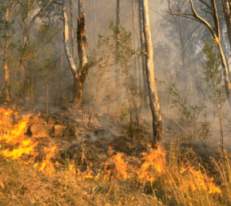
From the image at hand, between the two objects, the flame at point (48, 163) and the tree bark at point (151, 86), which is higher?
the tree bark at point (151, 86)

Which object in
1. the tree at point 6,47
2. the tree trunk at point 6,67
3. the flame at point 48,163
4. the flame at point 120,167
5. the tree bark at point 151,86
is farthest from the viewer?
the tree at point 6,47

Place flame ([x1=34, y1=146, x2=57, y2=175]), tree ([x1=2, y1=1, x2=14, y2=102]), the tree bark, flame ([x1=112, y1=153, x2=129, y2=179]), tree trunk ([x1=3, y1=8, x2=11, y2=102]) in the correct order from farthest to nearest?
tree ([x1=2, y1=1, x2=14, y2=102]), tree trunk ([x1=3, y1=8, x2=11, y2=102]), the tree bark, flame ([x1=112, y1=153, x2=129, y2=179]), flame ([x1=34, y1=146, x2=57, y2=175])

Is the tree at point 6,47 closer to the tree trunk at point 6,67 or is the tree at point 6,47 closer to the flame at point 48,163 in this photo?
the tree trunk at point 6,67

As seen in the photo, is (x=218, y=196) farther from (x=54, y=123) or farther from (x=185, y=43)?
(x=185, y=43)

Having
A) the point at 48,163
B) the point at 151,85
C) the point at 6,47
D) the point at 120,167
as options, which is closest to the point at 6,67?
the point at 6,47

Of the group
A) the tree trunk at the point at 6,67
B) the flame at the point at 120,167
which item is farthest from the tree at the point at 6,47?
the flame at the point at 120,167

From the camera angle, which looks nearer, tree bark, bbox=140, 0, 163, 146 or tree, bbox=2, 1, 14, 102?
tree bark, bbox=140, 0, 163, 146

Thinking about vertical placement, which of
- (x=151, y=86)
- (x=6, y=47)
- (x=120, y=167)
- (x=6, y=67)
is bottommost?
(x=120, y=167)

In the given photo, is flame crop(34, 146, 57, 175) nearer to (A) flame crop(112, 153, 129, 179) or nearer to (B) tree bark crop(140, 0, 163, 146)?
(A) flame crop(112, 153, 129, 179)

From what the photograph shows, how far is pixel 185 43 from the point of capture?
34.6 meters

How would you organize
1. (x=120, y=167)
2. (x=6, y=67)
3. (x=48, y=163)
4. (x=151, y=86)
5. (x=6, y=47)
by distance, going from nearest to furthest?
(x=48, y=163) < (x=120, y=167) < (x=151, y=86) < (x=6, y=67) < (x=6, y=47)

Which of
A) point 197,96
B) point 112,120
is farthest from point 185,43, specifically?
point 112,120

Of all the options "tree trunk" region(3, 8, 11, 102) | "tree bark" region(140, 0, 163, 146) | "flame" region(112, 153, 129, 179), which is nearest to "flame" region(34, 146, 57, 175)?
"flame" region(112, 153, 129, 179)

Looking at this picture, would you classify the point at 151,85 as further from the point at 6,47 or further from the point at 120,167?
the point at 6,47
